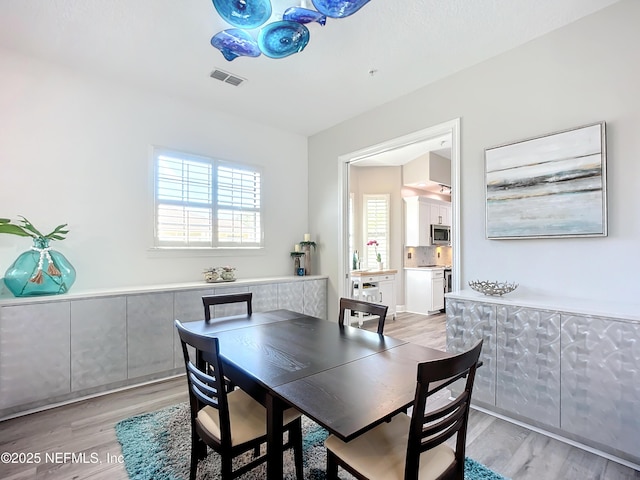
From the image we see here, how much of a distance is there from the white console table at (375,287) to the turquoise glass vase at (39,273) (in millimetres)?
3709

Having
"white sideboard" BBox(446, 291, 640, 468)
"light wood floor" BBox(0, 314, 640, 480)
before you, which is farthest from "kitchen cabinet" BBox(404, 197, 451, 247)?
"light wood floor" BBox(0, 314, 640, 480)

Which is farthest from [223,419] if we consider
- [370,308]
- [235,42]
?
[235,42]

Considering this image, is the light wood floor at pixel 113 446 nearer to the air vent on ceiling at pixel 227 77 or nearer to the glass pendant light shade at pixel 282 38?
the glass pendant light shade at pixel 282 38

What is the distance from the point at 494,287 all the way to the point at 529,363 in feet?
1.92

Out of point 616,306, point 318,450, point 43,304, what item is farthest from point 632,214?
→ point 43,304

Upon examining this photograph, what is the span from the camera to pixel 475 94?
2936 mm

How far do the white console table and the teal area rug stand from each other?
316 cm

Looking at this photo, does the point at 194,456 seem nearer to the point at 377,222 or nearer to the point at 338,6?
the point at 338,6

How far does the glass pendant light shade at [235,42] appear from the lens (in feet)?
6.82

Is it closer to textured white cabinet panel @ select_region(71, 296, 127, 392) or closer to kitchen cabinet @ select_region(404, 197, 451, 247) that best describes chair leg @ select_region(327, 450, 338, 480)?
textured white cabinet panel @ select_region(71, 296, 127, 392)

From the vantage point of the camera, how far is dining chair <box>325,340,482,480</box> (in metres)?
1.11

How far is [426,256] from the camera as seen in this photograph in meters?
7.16

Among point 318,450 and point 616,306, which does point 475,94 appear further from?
point 318,450

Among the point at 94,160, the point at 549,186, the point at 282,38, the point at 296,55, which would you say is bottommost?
the point at 549,186
